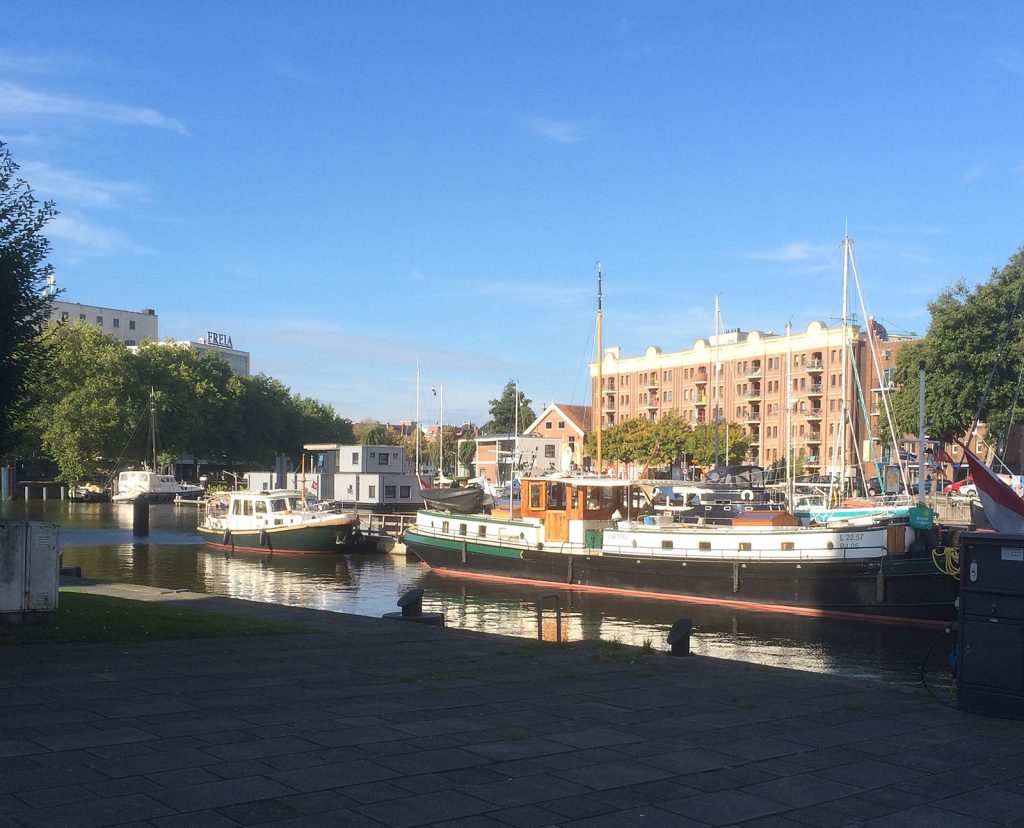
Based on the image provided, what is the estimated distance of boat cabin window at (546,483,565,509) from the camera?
4319 cm

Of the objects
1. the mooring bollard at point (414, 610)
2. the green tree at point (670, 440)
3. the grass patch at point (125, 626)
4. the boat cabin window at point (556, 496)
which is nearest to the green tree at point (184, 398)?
the green tree at point (670, 440)

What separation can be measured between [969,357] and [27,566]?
195 feet

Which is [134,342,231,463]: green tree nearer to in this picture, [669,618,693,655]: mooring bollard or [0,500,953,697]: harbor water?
[0,500,953,697]: harbor water

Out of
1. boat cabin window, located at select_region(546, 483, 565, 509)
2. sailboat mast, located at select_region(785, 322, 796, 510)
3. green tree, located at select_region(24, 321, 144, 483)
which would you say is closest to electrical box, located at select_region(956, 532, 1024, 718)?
boat cabin window, located at select_region(546, 483, 565, 509)

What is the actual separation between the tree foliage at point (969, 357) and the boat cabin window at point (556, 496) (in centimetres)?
3001

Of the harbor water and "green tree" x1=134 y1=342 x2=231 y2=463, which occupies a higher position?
"green tree" x1=134 y1=342 x2=231 y2=463

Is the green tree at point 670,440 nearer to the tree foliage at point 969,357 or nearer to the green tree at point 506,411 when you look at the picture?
the tree foliage at point 969,357

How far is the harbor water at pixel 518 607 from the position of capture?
27.5 meters

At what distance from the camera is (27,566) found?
15.7 m

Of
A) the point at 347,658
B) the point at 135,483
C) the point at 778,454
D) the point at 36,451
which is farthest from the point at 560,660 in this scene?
the point at 36,451

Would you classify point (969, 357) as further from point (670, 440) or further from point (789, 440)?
point (670, 440)

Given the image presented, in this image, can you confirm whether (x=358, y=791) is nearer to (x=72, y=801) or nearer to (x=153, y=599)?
(x=72, y=801)

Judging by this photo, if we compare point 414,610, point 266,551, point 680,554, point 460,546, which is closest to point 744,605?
point 680,554

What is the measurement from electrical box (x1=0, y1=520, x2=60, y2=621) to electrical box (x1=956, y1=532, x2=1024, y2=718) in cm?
1299
